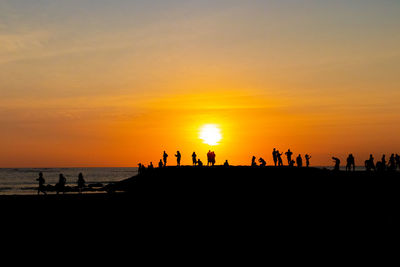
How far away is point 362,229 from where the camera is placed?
2444 cm

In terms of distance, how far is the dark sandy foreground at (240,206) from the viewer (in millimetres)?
25516

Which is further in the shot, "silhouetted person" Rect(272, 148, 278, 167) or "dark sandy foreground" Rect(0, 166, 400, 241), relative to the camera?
"silhouetted person" Rect(272, 148, 278, 167)

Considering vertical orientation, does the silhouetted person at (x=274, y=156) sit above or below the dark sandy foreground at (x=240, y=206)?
above

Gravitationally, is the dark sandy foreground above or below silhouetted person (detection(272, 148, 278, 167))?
below

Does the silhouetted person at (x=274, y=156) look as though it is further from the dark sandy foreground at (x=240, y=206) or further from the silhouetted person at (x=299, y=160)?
the dark sandy foreground at (x=240, y=206)

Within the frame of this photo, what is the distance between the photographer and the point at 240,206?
103 feet

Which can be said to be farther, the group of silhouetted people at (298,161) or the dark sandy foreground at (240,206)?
the group of silhouetted people at (298,161)

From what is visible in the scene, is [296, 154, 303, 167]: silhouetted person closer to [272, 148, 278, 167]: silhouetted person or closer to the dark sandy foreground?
[272, 148, 278, 167]: silhouetted person

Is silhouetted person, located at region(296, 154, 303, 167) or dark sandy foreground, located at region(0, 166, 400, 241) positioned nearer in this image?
dark sandy foreground, located at region(0, 166, 400, 241)

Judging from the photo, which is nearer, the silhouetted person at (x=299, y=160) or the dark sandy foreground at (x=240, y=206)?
the dark sandy foreground at (x=240, y=206)

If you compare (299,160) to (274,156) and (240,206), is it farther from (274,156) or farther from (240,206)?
(240,206)

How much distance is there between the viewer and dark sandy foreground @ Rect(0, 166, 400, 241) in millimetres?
25516

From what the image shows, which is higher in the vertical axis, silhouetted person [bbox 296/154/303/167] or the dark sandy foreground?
silhouetted person [bbox 296/154/303/167]

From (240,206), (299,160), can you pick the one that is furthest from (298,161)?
(240,206)
